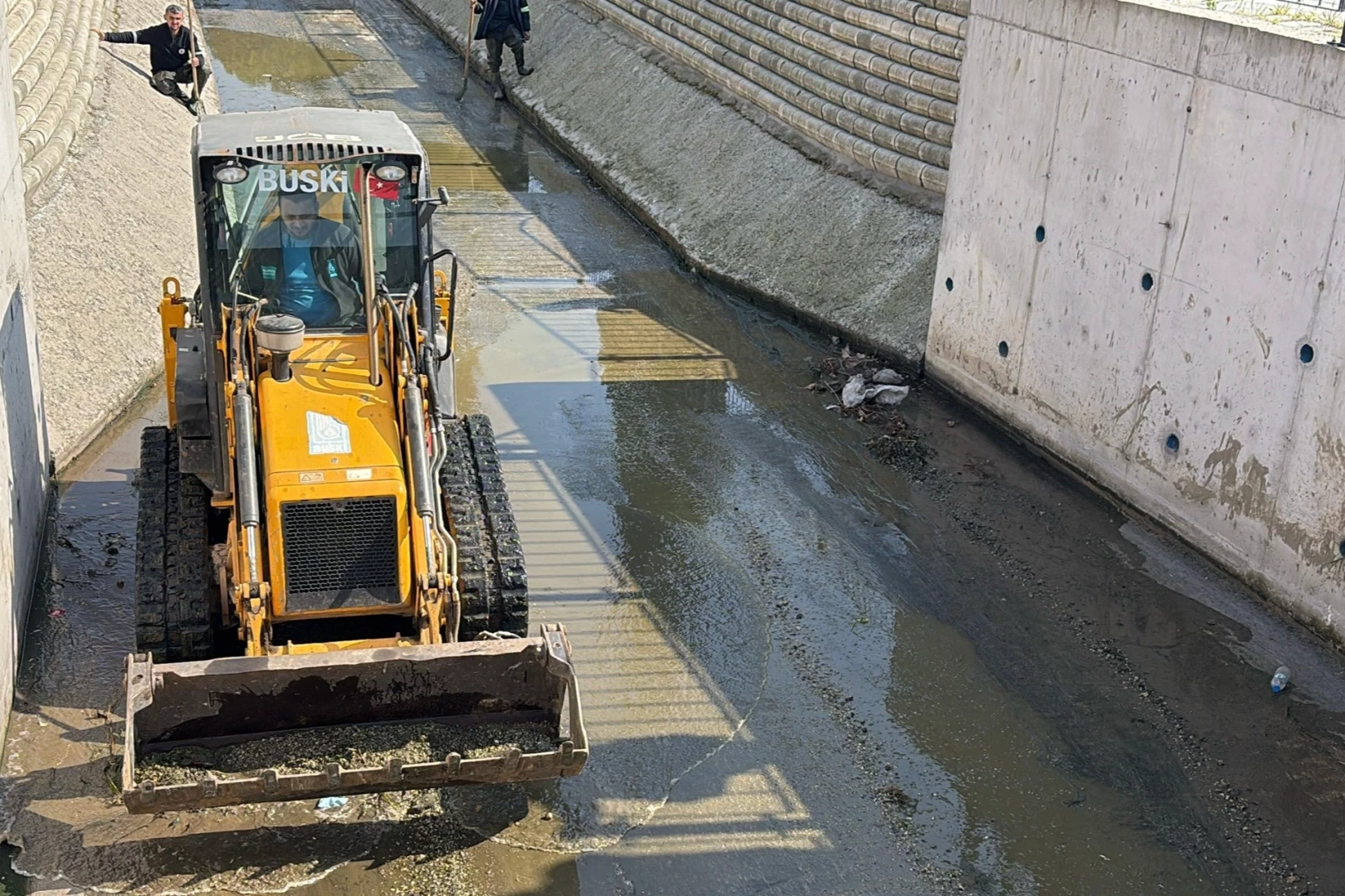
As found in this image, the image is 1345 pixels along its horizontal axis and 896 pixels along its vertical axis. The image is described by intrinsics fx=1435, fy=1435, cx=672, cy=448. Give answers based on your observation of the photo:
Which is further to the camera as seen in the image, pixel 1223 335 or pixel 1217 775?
pixel 1223 335

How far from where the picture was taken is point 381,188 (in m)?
7.87

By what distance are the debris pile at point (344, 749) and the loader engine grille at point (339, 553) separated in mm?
641

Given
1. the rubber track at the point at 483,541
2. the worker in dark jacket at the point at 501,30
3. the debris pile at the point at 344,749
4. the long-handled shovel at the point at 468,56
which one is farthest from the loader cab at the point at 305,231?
the worker in dark jacket at the point at 501,30

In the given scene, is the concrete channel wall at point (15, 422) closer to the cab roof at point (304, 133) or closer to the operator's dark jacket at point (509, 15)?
the cab roof at point (304, 133)

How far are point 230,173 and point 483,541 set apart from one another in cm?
236

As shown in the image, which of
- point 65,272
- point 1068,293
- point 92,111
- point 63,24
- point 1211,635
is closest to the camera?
point 1211,635

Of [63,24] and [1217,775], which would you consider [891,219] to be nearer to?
[1217,775]

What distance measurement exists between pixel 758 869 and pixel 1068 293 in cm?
595

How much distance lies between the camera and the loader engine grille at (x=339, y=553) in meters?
7.04

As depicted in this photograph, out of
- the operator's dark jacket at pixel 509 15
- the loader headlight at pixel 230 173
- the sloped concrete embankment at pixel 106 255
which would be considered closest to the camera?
the loader headlight at pixel 230 173

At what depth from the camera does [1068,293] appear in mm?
11203

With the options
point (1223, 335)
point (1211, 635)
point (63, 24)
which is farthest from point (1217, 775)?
point (63, 24)

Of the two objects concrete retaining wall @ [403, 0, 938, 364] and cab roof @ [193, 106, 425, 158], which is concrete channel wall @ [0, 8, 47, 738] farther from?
concrete retaining wall @ [403, 0, 938, 364]

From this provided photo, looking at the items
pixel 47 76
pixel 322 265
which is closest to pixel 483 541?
pixel 322 265
